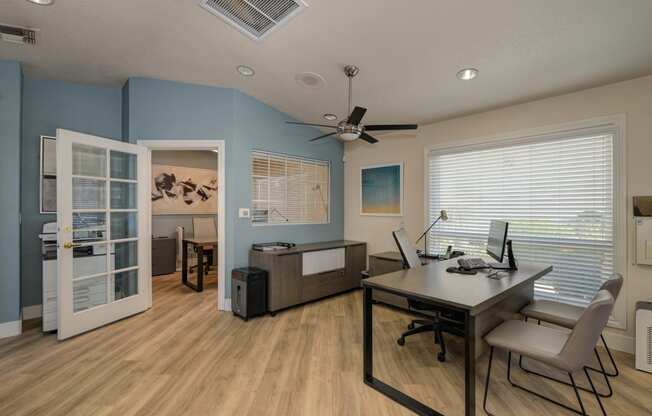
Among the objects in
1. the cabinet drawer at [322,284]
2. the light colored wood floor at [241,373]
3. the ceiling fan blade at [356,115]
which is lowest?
the light colored wood floor at [241,373]

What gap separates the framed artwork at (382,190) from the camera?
4.39 m

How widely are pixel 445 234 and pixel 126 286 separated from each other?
4.11 metres

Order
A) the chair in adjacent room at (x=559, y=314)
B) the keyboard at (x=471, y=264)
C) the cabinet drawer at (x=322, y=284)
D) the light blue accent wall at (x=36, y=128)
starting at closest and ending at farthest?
the chair in adjacent room at (x=559, y=314), the keyboard at (x=471, y=264), the light blue accent wall at (x=36, y=128), the cabinet drawer at (x=322, y=284)

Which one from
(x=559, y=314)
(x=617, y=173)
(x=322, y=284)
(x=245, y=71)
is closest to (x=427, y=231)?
(x=322, y=284)

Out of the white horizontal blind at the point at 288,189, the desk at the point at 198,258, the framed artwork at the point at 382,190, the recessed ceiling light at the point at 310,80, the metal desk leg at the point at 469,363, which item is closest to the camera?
the metal desk leg at the point at 469,363

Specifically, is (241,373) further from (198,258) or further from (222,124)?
(222,124)

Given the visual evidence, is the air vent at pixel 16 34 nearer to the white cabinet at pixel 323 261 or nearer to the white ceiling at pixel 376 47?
the white ceiling at pixel 376 47

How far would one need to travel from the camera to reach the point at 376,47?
2.43 metres

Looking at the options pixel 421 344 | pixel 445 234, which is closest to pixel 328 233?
pixel 445 234

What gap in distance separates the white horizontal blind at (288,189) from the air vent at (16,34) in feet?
7.43

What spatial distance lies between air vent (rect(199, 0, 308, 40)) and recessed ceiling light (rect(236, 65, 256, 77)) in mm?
684

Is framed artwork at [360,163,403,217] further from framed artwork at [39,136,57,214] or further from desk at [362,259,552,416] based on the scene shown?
framed artwork at [39,136,57,214]

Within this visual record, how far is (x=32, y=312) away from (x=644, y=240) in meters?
6.39

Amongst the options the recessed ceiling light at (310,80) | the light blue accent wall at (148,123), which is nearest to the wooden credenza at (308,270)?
the light blue accent wall at (148,123)
